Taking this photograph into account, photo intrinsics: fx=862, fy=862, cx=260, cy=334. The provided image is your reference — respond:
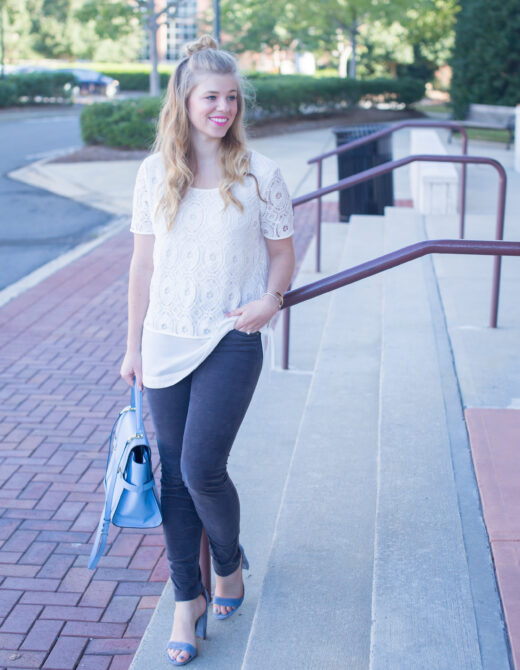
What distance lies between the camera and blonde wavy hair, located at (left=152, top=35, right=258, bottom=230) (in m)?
2.37

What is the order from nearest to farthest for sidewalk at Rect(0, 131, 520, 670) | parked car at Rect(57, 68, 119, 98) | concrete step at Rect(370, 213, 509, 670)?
concrete step at Rect(370, 213, 509, 670) → sidewalk at Rect(0, 131, 520, 670) → parked car at Rect(57, 68, 119, 98)

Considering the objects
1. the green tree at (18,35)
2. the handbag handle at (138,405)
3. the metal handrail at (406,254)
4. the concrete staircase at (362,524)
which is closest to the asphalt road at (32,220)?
the concrete staircase at (362,524)

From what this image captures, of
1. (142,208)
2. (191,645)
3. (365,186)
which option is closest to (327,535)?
(191,645)

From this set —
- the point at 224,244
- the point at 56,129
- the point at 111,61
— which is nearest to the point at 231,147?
the point at 224,244

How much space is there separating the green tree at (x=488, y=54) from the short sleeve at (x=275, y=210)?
18506 millimetres

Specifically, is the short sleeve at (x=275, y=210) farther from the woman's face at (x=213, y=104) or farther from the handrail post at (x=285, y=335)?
the handrail post at (x=285, y=335)

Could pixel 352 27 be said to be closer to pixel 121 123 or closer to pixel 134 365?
pixel 121 123

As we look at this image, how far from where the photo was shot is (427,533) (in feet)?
9.53

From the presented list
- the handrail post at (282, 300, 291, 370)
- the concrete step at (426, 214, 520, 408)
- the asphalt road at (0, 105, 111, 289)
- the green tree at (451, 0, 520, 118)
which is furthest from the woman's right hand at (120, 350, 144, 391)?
the green tree at (451, 0, 520, 118)

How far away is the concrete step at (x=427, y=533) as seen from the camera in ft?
7.70

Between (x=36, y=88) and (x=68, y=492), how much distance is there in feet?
105

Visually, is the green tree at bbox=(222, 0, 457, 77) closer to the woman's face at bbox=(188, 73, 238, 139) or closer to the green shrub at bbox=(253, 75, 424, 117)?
the green shrub at bbox=(253, 75, 424, 117)

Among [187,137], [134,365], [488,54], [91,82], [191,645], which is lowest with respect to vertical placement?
[191,645]

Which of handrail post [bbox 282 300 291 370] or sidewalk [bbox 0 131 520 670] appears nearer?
sidewalk [bbox 0 131 520 670]
